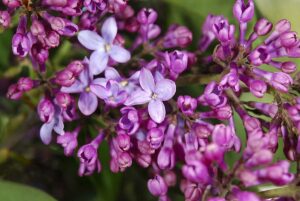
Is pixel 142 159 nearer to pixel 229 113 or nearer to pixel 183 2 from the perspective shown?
pixel 229 113

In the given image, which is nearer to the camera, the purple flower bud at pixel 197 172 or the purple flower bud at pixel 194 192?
the purple flower bud at pixel 197 172

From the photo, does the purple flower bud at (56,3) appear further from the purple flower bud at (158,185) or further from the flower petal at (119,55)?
the purple flower bud at (158,185)

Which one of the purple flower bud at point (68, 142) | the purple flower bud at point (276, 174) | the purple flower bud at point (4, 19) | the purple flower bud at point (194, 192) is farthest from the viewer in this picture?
the purple flower bud at point (68, 142)

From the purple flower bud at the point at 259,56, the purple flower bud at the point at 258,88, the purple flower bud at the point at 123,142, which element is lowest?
the purple flower bud at the point at 123,142

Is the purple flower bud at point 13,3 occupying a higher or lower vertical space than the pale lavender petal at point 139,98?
higher

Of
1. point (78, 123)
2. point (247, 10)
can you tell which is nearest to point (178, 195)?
point (78, 123)

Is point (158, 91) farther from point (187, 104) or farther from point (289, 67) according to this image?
point (289, 67)

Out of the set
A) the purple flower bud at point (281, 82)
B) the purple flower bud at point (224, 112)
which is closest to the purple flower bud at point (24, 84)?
the purple flower bud at point (224, 112)
